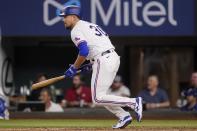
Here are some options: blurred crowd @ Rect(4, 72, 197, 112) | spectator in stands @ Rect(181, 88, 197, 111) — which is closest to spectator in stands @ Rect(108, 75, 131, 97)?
blurred crowd @ Rect(4, 72, 197, 112)

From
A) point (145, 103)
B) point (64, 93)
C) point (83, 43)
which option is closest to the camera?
point (83, 43)

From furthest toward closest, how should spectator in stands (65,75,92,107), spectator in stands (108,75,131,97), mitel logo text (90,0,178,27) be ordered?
mitel logo text (90,0,178,27) → spectator in stands (108,75,131,97) → spectator in stands (65,75,92,107)

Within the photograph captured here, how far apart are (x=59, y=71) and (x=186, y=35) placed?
2.76 m

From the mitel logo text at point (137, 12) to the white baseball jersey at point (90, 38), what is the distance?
4389 mm

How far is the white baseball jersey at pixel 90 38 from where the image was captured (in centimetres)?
777

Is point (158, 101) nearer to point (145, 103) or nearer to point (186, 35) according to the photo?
point (145, 103)

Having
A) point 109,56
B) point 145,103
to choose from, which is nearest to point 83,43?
point 109,56

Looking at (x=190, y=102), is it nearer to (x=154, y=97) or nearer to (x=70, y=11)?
(x=154, y=97)

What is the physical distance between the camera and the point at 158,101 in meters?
11.2

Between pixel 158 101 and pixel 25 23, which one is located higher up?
pixel 25 23

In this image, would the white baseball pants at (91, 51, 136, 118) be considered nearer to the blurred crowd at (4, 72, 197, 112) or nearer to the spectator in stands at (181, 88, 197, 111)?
the blurred crowd at (4, 72, 197, 112)

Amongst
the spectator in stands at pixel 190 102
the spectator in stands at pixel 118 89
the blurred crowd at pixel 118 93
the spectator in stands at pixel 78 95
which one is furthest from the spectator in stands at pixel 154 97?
the spectator in stands at pixel 78 95

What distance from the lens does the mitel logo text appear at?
480 inches

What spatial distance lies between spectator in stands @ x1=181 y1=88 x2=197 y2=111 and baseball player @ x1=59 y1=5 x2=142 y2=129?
140 inches
